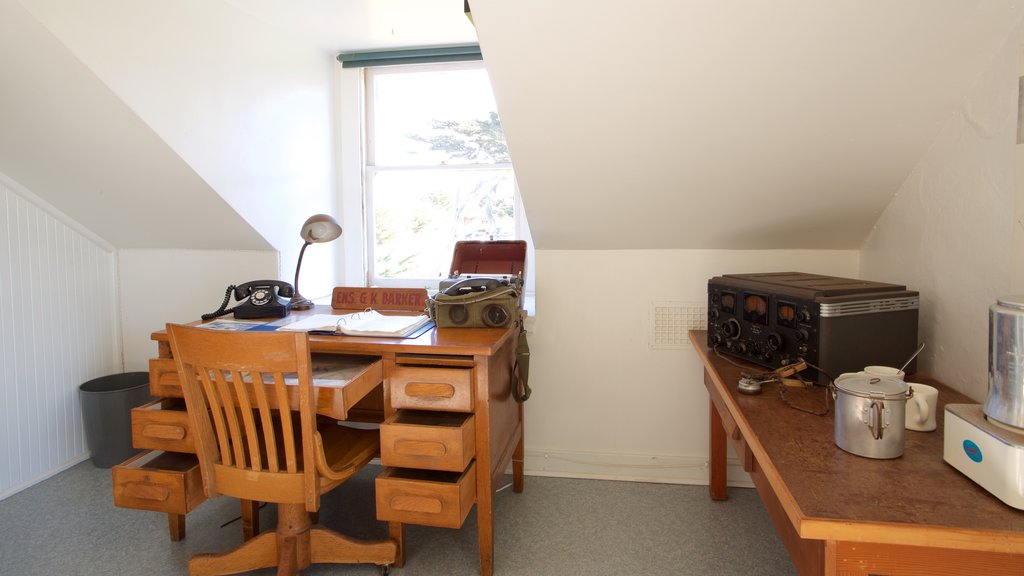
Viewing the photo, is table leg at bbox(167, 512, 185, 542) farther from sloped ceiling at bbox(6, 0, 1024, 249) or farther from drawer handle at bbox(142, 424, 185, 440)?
sloped ceiling at bbox(6, 0, 1024, 249)

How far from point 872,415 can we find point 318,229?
6.54ft

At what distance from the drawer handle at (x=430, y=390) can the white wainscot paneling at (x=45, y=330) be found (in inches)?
72.5

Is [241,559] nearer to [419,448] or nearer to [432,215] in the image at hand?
[419,448]

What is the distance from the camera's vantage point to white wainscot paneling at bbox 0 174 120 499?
7.54ft

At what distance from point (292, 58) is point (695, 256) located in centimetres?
201

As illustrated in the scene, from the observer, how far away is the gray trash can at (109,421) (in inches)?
99.1

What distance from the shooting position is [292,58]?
2586 mm

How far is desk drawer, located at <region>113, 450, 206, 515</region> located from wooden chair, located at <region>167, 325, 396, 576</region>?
11 cm

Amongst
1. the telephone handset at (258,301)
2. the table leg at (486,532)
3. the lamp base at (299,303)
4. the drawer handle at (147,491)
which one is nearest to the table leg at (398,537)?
the table leg at (486,532)

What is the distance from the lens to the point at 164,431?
68.3 inches

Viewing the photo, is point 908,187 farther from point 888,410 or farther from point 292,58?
point 292,58

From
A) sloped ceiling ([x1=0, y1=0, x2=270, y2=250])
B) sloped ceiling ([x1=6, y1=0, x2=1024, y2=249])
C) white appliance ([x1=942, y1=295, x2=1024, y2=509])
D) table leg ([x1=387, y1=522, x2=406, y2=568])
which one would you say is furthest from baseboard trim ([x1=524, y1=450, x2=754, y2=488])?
sloped ceiling ([x1=0, y1=0, x2=270, y2=250])

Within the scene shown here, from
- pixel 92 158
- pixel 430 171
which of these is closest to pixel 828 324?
pixel 430 171

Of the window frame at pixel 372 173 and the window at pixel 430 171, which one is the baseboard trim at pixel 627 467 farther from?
the window at pixel 430 171
